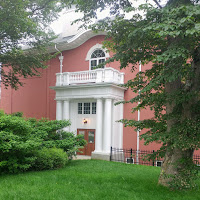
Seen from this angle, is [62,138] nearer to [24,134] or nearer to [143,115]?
[24,134]

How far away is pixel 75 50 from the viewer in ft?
65.1

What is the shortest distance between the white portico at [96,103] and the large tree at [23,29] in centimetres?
291

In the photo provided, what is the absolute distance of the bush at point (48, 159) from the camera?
9.66 m

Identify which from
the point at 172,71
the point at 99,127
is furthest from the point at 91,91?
the point at 172,71

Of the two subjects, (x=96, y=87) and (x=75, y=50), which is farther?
(x=75, y=50)

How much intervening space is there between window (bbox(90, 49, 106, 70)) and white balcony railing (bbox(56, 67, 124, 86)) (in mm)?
1249

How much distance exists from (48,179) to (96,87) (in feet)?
29.8

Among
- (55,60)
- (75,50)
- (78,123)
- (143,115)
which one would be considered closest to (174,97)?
(143,115)

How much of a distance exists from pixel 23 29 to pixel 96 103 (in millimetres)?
7058

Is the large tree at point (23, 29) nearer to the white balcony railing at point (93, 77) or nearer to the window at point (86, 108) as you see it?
the white balcony railing at point (93, 77)

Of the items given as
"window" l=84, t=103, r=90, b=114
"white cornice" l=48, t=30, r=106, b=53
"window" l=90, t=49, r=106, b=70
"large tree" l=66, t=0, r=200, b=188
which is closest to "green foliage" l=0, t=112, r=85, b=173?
"large tree" l=66, t=0, r=200, b=188

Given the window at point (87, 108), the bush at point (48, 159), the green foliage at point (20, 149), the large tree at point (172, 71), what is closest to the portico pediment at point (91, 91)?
the window at point (87, 108)

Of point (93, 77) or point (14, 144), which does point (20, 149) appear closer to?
point (14, 144)

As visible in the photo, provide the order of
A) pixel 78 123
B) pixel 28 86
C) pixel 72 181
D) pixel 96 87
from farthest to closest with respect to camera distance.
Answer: pixel 28 86 < pixel 78 123 < pixel 96 87 < pixel 72 181
